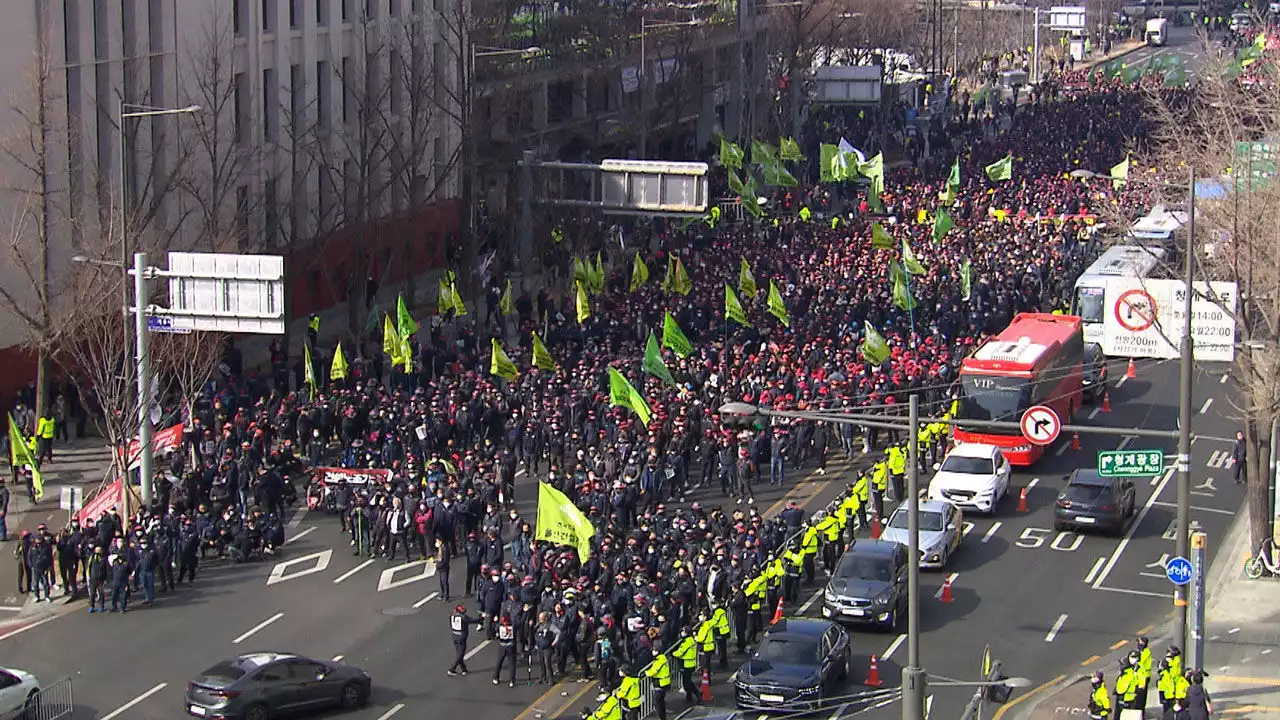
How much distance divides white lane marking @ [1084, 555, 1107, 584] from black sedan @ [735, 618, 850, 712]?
7772mm

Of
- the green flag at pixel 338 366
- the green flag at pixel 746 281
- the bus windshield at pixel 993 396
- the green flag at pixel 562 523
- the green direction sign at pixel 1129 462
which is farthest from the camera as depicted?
the green flag at pixel 746 281

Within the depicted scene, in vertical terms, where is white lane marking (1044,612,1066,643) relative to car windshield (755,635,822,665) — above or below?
below

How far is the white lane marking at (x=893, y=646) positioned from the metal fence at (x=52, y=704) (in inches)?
508

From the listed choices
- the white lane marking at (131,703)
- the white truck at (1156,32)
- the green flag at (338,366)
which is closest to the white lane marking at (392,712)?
the white lane marking at (131,703)

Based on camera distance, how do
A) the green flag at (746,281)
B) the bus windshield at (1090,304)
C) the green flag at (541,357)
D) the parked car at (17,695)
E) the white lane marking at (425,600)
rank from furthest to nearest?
the green flag at (746,281), the bus windshield at (1090,304), the green flag at (541,357), the white lane marking at (425,600), the parked car at (17,695)

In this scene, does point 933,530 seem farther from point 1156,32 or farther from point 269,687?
point 1156,32

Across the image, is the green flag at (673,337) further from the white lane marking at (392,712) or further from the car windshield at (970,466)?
A: the white lane marking at (392,712)

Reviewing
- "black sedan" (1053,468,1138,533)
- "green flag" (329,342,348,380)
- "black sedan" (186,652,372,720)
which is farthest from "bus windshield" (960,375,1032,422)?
"black sedan" (186,652,372,720)

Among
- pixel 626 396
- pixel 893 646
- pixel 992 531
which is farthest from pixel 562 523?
pixel 992 531

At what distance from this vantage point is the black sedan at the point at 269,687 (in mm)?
31875

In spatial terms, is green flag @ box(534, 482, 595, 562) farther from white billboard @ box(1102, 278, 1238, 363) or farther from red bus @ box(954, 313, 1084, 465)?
red bus @ box(954, 313, 1084, 465)

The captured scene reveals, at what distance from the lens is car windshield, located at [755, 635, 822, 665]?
3359 centimetres

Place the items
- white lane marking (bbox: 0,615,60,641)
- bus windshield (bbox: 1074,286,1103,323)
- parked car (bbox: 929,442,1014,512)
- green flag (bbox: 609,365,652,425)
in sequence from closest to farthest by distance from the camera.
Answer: white lane marking (bbox: 0,615,60,641) < parked car (bbox: 929,442,1014,512) < green flag (bbox: 609,365,652,425) < bus windshield (bbox: 1074,286,1103,323)

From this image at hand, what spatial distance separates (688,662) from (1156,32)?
135990 mm
